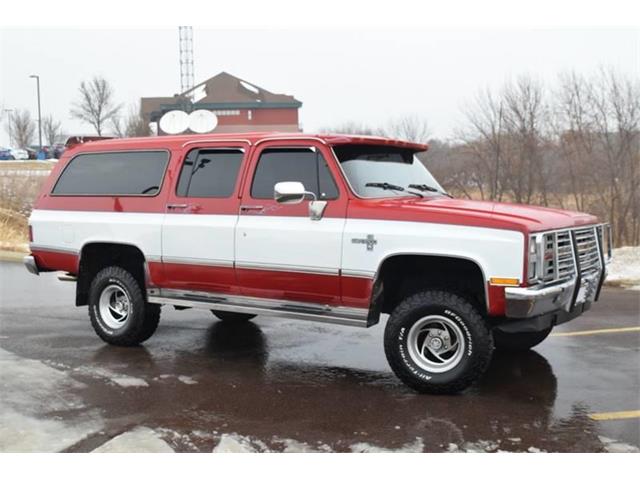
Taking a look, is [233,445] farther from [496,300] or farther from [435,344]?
[496,300]

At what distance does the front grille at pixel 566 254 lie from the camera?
527cm

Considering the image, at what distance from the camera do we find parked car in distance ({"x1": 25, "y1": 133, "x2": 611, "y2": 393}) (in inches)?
210

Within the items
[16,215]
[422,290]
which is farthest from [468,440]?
[16,215]

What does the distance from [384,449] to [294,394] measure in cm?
138

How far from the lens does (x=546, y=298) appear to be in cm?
516

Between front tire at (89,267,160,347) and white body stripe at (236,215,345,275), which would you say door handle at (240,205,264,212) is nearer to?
white body stripe at (236,215,345,275)

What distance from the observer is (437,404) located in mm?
5250

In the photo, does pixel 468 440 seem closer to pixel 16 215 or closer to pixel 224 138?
pixel 224 138

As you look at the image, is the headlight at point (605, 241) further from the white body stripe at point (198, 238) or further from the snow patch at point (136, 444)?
the snow patch at point (136, 444)

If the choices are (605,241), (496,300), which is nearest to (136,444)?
(496,300)

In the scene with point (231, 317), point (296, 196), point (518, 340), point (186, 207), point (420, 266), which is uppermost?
point (296, 196)

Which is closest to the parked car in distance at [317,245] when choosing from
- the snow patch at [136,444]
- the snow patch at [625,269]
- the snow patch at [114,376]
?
the snow patch at [114,376]

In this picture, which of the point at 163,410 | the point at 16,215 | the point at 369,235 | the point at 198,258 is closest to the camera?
the point at 163,410

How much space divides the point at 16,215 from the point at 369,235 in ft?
60.9
